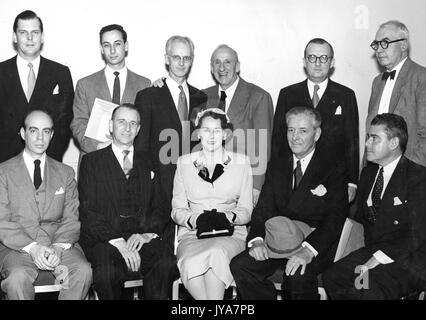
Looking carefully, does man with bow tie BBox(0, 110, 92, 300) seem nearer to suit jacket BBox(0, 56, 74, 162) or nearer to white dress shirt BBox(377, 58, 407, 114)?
suit jacket BBox(0, 56, 74, 162)

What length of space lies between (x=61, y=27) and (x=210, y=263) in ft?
10.5

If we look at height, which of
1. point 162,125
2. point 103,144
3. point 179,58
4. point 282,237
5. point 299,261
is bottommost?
point 299,261

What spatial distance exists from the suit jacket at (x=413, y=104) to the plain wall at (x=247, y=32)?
1786 mm

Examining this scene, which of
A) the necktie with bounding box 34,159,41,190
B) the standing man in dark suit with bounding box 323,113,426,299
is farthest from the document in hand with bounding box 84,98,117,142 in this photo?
the standing man in dark suit with bounding box 323,113,426,299

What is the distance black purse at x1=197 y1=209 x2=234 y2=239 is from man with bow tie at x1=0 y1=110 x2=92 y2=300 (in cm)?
82

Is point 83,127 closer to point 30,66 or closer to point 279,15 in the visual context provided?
point 30,66

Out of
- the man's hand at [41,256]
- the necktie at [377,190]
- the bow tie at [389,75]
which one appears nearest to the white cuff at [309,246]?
the necktie at [377,190]

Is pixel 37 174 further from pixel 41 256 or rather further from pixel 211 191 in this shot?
pixel 211 191

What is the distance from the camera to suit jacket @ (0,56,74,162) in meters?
5.13

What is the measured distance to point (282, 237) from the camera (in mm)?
4352

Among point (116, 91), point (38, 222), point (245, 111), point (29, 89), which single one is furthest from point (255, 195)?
point (29, 89)

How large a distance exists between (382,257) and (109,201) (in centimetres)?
192

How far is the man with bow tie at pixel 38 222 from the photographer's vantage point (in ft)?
14.0
